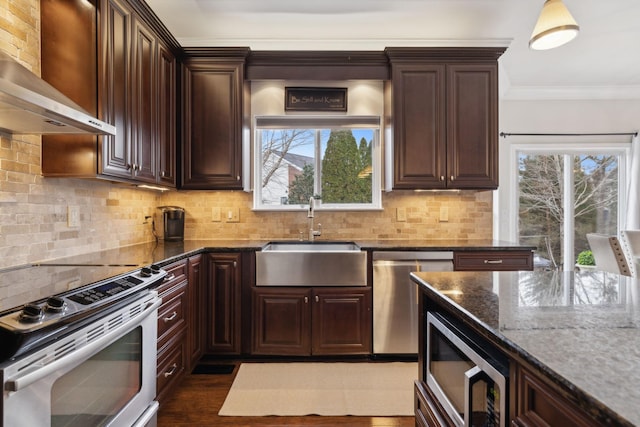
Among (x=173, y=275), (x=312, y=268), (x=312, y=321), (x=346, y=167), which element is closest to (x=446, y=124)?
(x=346, y=167)

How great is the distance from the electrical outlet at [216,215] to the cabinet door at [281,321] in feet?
3.12

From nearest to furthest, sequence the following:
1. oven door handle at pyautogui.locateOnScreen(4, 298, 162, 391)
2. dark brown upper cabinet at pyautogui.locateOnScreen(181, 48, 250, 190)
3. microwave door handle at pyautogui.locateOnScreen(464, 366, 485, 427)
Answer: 1. oven door handle at pyautogui.locateOnScreen(4, 298, 162, 391)
2. microwave door handle at pyautogui.locateOnScreen(464, 366, 485, 427)
3. dark brown upper cabinet at pyautogui.locateOnScreen(181, 48, 250, 190)

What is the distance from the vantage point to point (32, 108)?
1.27 m

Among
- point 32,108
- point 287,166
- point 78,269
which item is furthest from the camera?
point 287,166

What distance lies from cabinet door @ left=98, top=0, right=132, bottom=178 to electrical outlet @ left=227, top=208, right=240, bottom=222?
4.04 feet

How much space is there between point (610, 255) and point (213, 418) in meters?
2.89

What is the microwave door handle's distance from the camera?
0.99 m

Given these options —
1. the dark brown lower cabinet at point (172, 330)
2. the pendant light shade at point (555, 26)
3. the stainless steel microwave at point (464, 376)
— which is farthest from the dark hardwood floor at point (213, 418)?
the pendant light shade at point (555, 26)

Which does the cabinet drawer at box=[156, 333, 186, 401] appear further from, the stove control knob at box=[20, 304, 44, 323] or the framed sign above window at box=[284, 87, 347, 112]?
the framed sign above window at box=[284, 87, 347, 112]

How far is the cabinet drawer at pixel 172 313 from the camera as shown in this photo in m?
1.98

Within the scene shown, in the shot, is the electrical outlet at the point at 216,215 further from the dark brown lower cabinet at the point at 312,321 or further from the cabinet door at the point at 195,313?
the dark brown lower cabinet at the point at 312,321

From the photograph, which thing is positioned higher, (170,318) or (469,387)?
(469,387)

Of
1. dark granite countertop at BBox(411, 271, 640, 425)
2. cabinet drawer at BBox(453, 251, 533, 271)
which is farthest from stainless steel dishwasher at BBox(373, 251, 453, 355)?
dark granite countertop at BBox(411, 271, 640, 425)

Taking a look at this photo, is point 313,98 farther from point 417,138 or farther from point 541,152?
point 541,152
